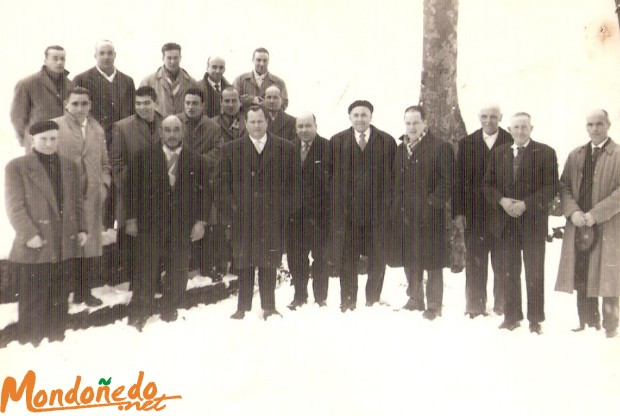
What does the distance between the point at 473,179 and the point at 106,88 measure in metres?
3.44

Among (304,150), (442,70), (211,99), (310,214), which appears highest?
(442,70)

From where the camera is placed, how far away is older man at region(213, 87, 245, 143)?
604 cm

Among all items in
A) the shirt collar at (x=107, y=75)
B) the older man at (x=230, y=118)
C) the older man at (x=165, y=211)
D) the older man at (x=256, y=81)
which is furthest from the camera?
the older man at (x=256, y=81)

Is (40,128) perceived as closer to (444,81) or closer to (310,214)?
(310,214)

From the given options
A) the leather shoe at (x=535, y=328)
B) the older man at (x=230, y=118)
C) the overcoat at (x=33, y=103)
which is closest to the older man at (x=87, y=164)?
the overcoat at (x=33, y=103)

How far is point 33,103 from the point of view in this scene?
203 inches

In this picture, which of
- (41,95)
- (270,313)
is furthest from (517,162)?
(41,95)

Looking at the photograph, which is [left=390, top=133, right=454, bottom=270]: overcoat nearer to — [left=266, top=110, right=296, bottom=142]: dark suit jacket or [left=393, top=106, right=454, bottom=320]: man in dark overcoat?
[left=393, top=106, right=454, bottom=320]: man in dark overcoat

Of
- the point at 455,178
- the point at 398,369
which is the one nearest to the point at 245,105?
the point at 455,178

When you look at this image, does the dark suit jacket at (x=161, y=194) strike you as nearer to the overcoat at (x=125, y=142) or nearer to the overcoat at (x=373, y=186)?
the overcoat at (x=125, y=142)

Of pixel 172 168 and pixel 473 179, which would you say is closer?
pixel 172 168

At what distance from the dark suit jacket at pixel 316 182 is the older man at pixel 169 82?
51.1 inches

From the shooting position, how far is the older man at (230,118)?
6035 millimetres

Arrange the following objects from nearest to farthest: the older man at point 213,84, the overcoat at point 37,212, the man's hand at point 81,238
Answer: the overcoat at point 37,212, the man's hand at point 81,238, the older man at point 213,84
